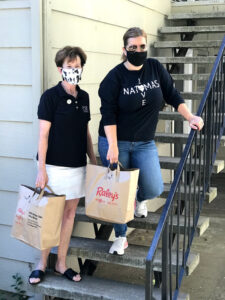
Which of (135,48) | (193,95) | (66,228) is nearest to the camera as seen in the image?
(135,48)

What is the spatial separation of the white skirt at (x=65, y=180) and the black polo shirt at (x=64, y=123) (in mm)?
35

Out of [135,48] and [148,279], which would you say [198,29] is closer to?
[135,48]

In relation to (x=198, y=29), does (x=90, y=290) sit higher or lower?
lower

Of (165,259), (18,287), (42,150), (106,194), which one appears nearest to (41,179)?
(42,150)

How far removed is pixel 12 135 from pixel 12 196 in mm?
487

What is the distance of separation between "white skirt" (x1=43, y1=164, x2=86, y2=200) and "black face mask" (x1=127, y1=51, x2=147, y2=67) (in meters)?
0.79

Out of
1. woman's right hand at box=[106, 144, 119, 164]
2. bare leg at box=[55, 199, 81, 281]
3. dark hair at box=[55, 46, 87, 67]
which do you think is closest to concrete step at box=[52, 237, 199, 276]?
bare leg at box=[55, 199, 81, 281]

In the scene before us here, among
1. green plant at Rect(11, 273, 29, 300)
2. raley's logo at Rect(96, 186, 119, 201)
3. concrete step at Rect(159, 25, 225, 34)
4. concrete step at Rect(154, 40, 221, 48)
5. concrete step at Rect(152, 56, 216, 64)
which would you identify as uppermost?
concrete step at Rect(159, 25, 225, 34)

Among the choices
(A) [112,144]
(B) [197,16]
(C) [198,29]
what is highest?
(B) [197,16]

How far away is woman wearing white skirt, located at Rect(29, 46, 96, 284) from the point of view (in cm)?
283

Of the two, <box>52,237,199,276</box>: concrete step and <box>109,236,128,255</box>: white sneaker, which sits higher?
<box>109,236,128,255</box>: white sneaker

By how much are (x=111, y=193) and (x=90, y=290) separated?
0.71 m

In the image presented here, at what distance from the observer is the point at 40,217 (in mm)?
2789

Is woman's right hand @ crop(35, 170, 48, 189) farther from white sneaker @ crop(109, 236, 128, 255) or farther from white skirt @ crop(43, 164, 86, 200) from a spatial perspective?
white sneaker @ crop(109, 236, 128, 255)
